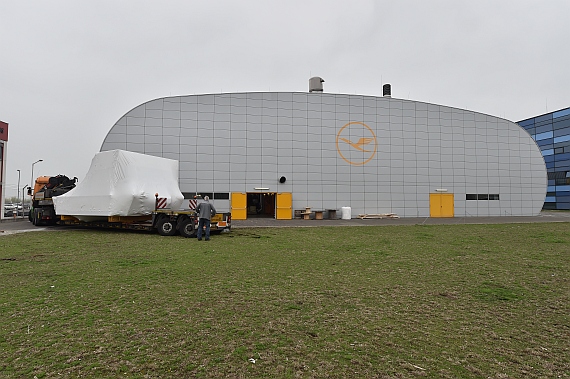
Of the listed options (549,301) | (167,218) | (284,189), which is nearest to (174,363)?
(549,301)

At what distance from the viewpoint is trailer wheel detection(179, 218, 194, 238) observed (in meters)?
13.9

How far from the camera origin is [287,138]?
26.3 m

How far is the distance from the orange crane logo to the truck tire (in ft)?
51.4

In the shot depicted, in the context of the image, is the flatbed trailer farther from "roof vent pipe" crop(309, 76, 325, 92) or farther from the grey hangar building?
"roof vent pipe" crop(309, 76, 325, 92)

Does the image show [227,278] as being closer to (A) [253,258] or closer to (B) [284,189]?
(A) [253,258]

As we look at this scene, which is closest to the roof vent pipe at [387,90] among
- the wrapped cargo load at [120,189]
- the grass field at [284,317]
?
the wrapped cargo load at [120,189]

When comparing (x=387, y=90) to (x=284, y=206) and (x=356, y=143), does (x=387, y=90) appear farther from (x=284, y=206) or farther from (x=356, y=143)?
(x=284, y=206)

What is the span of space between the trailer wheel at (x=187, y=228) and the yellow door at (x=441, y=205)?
2090 centimetres

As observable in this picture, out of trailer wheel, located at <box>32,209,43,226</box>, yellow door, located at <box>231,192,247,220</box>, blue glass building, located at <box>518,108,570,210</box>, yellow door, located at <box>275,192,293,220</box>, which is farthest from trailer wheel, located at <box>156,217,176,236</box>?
blue glass building, located at <box>518,108,570,210</box>

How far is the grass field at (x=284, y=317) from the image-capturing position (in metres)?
3.14

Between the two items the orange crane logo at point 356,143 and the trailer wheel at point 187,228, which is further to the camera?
the orange crane logo at point 356,143

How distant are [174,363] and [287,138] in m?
23.8

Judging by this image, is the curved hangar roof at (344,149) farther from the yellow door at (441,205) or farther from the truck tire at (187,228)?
the truck tire at (187,228)

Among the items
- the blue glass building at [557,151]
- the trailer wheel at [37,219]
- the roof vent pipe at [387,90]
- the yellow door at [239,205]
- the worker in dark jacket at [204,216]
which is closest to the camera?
the worker in dark jacket at [204,216]
